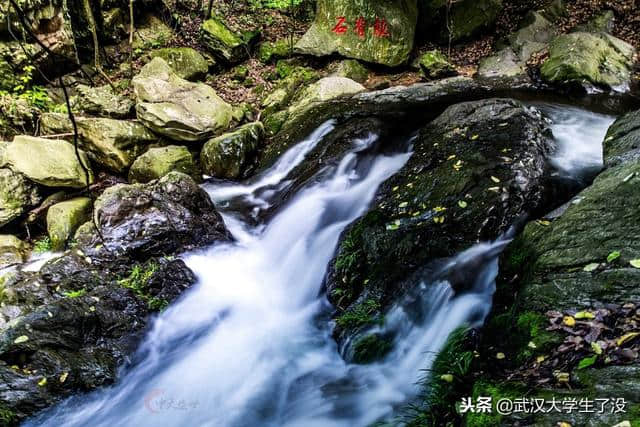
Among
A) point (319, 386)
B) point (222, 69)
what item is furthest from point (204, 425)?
point (222, 69)

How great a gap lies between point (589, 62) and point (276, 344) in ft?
34.2

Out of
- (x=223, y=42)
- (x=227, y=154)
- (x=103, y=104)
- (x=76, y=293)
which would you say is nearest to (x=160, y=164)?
(x=227, y=154)

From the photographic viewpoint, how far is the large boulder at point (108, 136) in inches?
318

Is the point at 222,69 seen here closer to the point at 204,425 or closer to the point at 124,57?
the point at 124,57

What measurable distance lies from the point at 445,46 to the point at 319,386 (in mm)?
12143

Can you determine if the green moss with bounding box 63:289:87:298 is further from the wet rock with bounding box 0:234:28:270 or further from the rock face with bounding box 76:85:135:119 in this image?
the rock face with bounding box 76:85:135:119

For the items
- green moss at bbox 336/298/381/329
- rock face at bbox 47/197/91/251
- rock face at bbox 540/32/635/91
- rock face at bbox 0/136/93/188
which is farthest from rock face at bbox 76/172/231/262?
rock face at bbox 540/32/635/91

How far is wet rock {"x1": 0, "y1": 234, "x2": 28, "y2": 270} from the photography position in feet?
21.7

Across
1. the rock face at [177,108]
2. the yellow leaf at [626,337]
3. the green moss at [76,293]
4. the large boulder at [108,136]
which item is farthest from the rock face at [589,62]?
the green moss at [76,293]

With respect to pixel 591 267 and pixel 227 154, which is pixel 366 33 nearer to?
pixel 227 154

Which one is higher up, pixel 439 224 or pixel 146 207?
pixel 146 207

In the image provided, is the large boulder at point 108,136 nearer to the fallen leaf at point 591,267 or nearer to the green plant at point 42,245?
the green plant at point 42,245

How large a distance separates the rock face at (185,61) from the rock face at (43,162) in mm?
4198

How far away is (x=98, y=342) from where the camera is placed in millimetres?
4312
